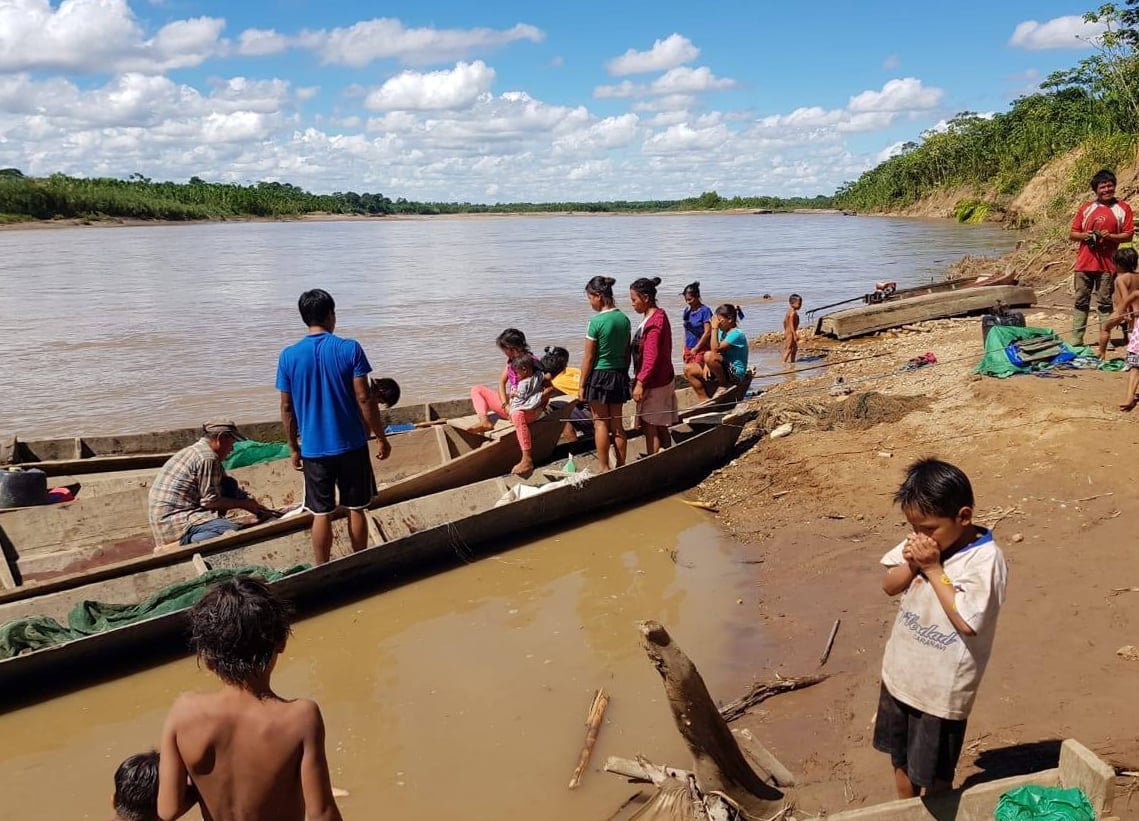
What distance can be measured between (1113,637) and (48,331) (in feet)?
72.0

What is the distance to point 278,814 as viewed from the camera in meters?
2.24

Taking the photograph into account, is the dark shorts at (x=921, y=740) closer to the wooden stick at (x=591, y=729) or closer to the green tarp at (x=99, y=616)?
the wooden stick at (x=591, y=729)

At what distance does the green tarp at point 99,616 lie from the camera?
486cm

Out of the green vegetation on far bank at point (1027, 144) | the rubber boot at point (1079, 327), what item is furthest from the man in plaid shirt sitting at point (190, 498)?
the green vegetation on far bank at point (1027, 144)

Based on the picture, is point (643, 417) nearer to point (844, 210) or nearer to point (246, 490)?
point (246, 490)

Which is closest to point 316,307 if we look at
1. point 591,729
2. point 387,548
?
point 387,548

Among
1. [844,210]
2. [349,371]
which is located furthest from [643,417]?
[844,210]

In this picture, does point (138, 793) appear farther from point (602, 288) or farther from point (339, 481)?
point (602, 288)

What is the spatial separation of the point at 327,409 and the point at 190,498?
1.52 m

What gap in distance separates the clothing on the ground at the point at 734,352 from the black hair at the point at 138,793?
7797 millimetres

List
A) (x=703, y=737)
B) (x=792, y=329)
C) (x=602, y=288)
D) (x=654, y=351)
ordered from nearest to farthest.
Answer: (x=703, y=737), (x=602, y=288), (x=654, y=351), (x=792, y=329)

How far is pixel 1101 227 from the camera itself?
8.42 m

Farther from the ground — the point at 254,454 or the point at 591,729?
the point at 254,454

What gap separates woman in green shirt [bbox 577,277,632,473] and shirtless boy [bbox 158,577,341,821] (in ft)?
15.9
